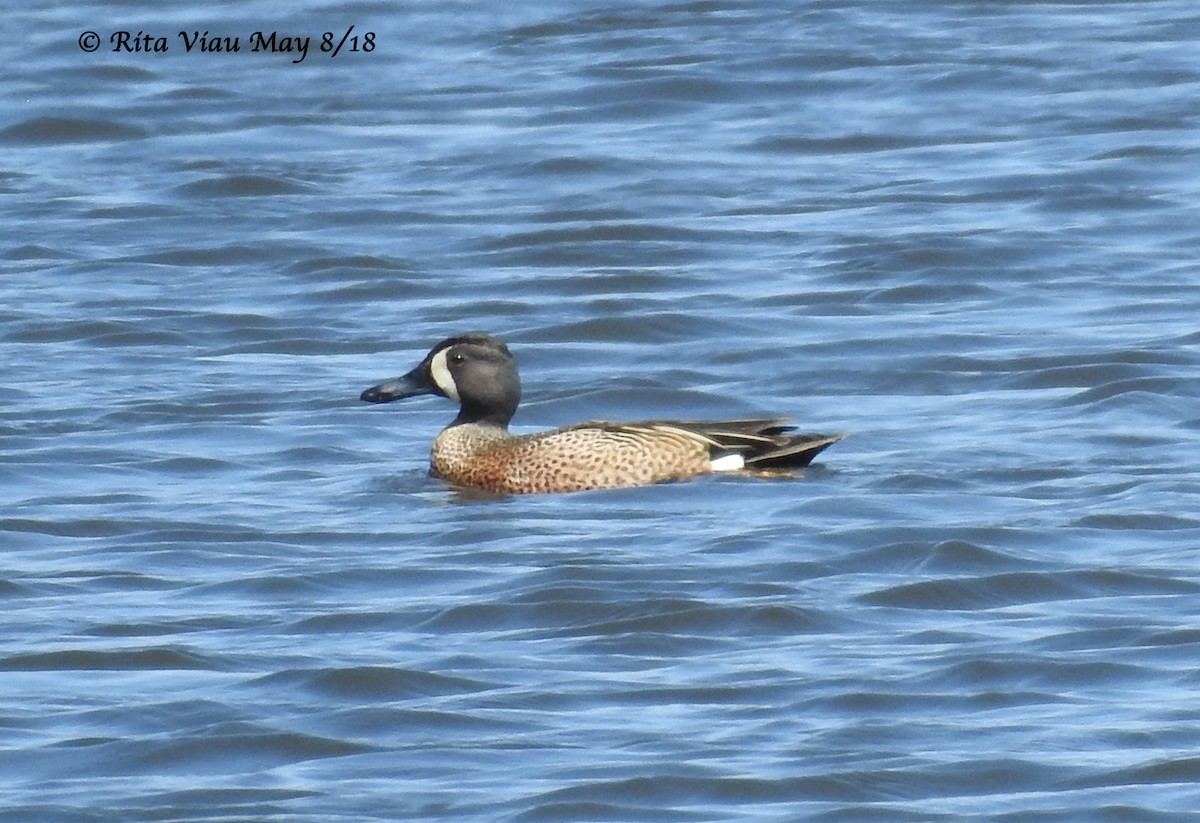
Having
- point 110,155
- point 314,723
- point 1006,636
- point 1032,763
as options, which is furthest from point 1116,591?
point 110,155

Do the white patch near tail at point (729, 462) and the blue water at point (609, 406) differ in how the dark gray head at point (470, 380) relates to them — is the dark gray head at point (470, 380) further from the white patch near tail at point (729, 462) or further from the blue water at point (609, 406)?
the white patch near tail at point (729, 462)

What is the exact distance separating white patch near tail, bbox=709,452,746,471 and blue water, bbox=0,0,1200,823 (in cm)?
16

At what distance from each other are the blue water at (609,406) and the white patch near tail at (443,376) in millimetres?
342

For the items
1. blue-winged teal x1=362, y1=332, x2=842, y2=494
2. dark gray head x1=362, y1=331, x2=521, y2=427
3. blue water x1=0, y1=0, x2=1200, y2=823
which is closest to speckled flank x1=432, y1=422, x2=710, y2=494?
blue-winged teal x1=362, y1=332, x2=842, y2=494

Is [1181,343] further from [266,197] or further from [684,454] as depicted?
[266,197]

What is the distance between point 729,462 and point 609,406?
191 centimetres

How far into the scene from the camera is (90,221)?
18203mm

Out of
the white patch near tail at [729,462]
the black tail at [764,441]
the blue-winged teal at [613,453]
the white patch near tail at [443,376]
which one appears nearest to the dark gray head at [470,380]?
the white patch near tail at [443,376]

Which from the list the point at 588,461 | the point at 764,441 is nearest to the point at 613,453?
the point at 588,461

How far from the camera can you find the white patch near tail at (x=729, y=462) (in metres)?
12.0

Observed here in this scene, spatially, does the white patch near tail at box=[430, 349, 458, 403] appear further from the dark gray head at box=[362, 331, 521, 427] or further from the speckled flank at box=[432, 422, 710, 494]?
the speckled flank at box=[432, 422, 710, 494]

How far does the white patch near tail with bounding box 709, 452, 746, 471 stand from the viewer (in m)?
12.0

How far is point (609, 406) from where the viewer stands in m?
13.8

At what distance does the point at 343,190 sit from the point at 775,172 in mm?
2534
